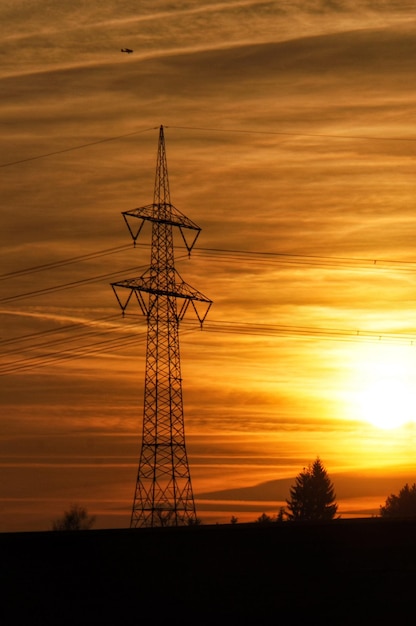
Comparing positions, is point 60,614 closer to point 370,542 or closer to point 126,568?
point 126,568

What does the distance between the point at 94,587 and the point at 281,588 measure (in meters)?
6.61

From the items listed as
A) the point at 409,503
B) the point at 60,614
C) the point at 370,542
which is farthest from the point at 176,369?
the point at 409,503

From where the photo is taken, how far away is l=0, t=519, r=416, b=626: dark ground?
142 ft

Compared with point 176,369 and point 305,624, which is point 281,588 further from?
point 176,369

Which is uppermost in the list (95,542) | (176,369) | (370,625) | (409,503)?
(409,503)

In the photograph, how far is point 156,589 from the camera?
145 feet

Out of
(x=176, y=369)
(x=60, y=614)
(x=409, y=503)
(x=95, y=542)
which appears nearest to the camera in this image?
(x=60, y=614)

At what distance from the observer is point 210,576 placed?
4516cm

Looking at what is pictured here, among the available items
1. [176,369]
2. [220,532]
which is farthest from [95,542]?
[176,369]

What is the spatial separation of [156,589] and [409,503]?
142935mm

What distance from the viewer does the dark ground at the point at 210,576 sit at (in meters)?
43.3

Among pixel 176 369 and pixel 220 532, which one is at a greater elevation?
pixel 176 369

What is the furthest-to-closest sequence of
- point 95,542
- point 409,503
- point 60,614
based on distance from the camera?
point 409,503 → point 95,542 → point 60,614

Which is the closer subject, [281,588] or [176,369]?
[281,588]
